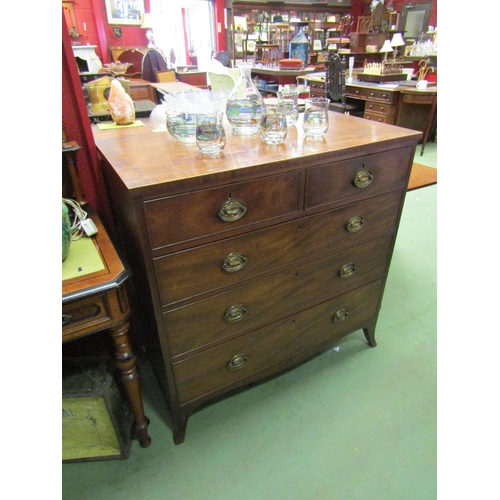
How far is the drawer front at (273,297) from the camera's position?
105 centimetres

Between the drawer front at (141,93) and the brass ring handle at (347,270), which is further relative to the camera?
the drawer front at (141,93)

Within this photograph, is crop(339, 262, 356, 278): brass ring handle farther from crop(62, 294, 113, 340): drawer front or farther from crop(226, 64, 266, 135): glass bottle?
crop(62, 294, 113, 340): drawer front

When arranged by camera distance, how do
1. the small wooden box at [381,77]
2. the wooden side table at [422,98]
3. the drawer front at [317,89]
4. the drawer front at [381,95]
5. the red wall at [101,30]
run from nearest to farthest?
the wooden side table at [422,98] < the drawer front at [381,95] < the small wooden box at [381,77] < the drawer front at [317,89] < the red wall at [101,30]

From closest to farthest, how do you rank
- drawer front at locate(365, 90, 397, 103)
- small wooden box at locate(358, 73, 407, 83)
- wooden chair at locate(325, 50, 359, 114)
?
wooden chair at locate(325, 50, 359, 114) → drawer front at locate(365, 90, 397, 103) → small wooden box at locate(358, 73, 407, 83)

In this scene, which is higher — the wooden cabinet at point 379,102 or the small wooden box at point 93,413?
the wooden cabinet at point 379,102

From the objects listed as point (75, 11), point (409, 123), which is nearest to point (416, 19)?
point (409, 123)

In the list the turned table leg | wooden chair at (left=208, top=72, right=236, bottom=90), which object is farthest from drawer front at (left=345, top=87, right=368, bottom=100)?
the turned table leg

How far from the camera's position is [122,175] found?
86 cm

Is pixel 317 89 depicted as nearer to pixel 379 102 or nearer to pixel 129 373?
pixel 379 102

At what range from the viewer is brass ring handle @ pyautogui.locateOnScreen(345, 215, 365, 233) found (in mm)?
1207

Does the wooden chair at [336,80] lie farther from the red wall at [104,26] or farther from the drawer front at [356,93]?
the red wall at [104,26]

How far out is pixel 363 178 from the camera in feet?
3.74

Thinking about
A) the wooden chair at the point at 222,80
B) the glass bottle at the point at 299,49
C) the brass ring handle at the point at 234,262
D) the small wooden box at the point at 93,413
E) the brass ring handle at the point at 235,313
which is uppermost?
the glass bottle at the point at 299,49

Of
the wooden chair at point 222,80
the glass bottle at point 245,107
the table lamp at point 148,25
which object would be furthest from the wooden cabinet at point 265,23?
the glass bottle at point 245,107
